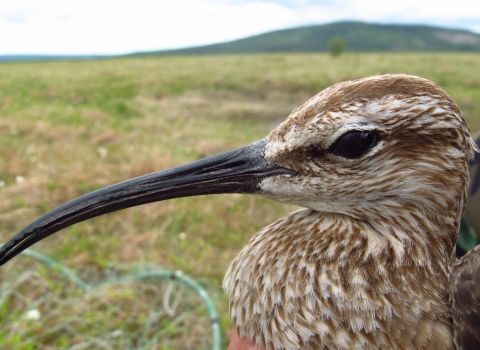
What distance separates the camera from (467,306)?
4.65ft

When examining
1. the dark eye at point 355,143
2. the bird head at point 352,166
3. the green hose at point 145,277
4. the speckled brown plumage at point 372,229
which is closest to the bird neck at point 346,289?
the speckled brown plumage at point 372,229

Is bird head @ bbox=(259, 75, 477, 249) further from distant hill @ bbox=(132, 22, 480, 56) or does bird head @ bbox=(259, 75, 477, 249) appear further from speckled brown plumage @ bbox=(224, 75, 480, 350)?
distant hill @ bbox=(132, 22, 480, 56)

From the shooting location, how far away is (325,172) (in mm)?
1472

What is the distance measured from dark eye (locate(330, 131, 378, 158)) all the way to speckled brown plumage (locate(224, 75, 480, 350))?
20 millimetres

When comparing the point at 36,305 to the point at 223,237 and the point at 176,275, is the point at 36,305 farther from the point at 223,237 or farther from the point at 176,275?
the point at 223,237

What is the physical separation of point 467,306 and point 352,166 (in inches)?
26.3

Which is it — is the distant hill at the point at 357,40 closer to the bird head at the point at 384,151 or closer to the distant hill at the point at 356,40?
the distant hill at the point at 356,40

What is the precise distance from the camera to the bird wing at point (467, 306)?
1399 millimetres

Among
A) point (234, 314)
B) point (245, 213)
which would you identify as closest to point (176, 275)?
point (245, 213)

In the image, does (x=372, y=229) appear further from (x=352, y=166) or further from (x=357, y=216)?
(x=352, y=166)

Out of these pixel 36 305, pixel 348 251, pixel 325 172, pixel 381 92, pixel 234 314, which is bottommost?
pixel 36 305

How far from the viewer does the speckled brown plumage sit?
4.57ft

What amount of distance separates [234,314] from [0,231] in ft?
12.7

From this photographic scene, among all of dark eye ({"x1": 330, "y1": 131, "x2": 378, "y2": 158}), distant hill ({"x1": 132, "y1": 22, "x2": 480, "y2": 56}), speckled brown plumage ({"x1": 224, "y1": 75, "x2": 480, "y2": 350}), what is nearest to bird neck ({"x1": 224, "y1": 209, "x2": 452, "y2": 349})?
speckled brown plumage ({"x1": 224, "y1": 75, "x2": 480, "y2": 350})
